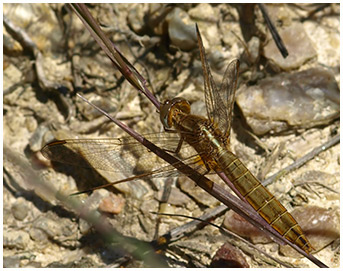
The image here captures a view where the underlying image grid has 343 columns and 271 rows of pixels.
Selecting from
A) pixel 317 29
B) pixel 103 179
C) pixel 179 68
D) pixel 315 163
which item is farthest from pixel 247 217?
pixel 317 29

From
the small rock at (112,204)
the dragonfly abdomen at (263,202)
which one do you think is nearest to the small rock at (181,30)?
the dragonfly abdomen at (263,202)

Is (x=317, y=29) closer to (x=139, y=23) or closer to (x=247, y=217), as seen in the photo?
(x=139, y=23)

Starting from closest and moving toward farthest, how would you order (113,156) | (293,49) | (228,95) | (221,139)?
1. (113,156)
2. (221,139)
3. (228,95)
4. (293,49)

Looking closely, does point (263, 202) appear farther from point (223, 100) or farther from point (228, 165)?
point (223, 100)

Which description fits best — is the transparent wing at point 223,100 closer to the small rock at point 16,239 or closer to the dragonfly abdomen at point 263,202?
the dragonfly abdomen at point 263,202

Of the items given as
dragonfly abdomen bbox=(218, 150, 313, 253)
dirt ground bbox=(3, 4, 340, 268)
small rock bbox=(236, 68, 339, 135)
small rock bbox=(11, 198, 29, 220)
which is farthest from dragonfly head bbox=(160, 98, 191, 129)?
small rock bbox=(11, 198, 29, 220)

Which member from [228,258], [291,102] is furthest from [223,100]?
[228,258]

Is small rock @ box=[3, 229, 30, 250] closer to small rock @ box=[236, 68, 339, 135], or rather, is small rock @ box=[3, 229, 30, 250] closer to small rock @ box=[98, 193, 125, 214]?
small rock @ box=[98, 193, 125, 214]
